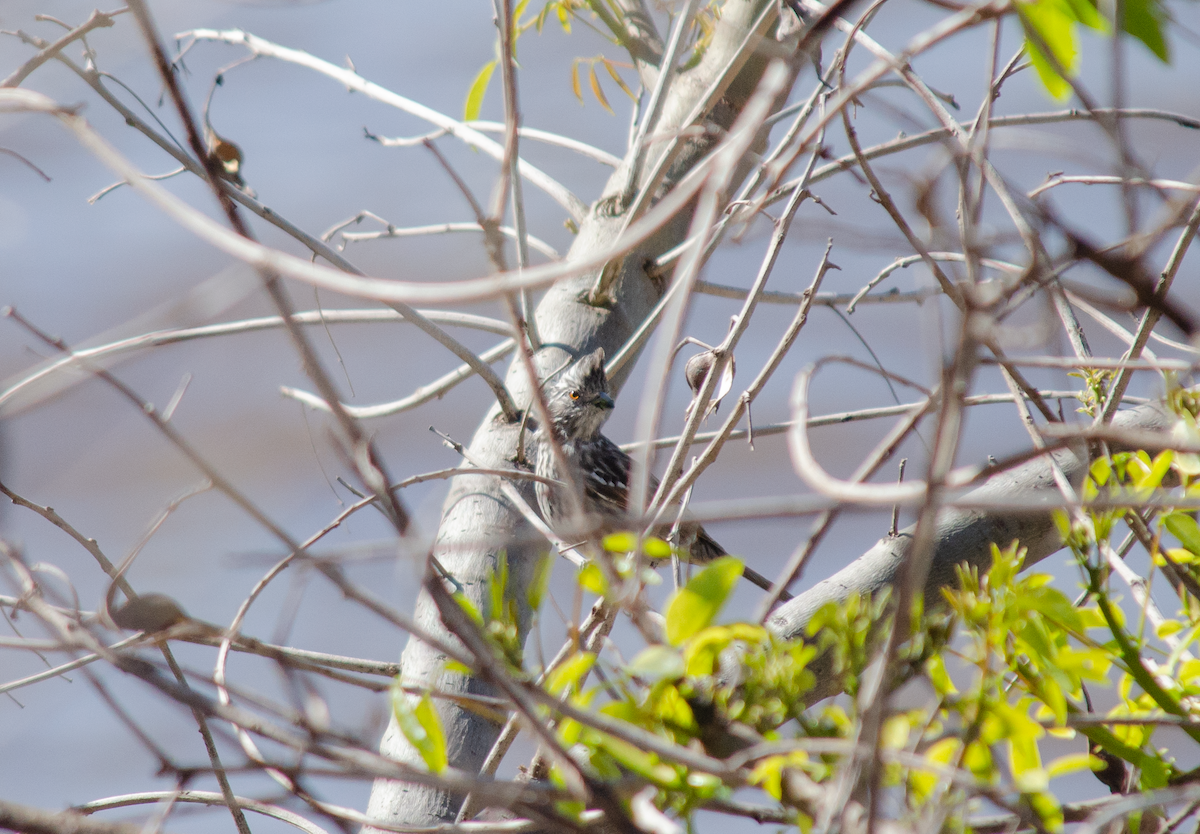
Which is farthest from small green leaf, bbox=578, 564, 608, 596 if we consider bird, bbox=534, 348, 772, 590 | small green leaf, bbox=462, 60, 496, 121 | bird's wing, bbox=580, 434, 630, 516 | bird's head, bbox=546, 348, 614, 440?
bird's wing, bbox=580, 434, 630, 516

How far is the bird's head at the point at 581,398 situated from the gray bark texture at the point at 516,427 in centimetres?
8

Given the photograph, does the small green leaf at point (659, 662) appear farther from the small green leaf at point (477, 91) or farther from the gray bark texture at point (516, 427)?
the small green leaf at point (477, 91)

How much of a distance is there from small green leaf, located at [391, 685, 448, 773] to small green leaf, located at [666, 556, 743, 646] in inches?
8.1

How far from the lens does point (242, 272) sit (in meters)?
0.83

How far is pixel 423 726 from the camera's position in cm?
75

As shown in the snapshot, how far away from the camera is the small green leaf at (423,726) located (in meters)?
0.73

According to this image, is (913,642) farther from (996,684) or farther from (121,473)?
(121,473)

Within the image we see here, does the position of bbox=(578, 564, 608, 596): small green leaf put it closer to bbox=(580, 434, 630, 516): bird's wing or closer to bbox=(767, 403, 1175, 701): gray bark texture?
bbox=(767, 403, 1175, 701): gray bark texture

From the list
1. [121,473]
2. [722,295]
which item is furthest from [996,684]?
[121,473]

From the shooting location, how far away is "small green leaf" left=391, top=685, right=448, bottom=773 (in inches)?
28.6

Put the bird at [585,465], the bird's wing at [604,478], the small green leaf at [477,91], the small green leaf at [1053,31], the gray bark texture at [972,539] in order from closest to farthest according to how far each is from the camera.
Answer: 1. the small green leaf at [1053,31]
2. the gray bark texture at [972,539]
3. the small green leaf at [477,91]
4. the bird at [585,465]
5. the bird's wing at [604,478]

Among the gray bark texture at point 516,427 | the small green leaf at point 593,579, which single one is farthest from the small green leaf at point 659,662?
the gray bark texture at point 516,427

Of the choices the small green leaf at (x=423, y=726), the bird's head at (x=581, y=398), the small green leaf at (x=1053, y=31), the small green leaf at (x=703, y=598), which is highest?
the bird's head at (x=581, y=398)

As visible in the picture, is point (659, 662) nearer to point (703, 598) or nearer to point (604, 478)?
point (703, 598)
